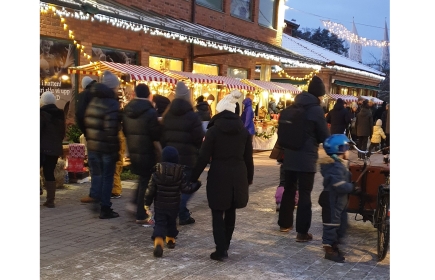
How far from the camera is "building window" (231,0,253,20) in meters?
18.7

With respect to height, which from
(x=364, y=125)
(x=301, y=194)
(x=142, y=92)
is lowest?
(x=301, y=194)

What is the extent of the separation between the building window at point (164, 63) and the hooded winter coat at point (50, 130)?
6.53 m

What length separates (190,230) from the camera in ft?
21.5

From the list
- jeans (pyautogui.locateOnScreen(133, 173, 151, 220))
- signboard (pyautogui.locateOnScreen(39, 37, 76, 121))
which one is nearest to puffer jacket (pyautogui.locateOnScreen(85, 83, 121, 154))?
jeans (pyautogui.locateOnScreen(133, 173, 151, 220))

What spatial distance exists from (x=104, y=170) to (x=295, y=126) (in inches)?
108

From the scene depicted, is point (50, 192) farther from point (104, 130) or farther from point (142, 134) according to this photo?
point (142, 134)

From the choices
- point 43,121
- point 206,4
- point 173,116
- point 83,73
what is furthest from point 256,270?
point 206,4

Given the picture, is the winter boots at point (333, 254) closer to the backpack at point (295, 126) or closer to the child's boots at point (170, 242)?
the backpack at point (295, 126)

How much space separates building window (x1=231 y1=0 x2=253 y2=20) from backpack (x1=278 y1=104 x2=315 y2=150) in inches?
522

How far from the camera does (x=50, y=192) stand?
748cm

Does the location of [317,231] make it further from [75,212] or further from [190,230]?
[75,212]

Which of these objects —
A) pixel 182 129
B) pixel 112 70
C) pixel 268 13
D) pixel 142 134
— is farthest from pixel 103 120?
pixel 268 13

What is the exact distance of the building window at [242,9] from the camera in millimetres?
18712

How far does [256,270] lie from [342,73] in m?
25.3
